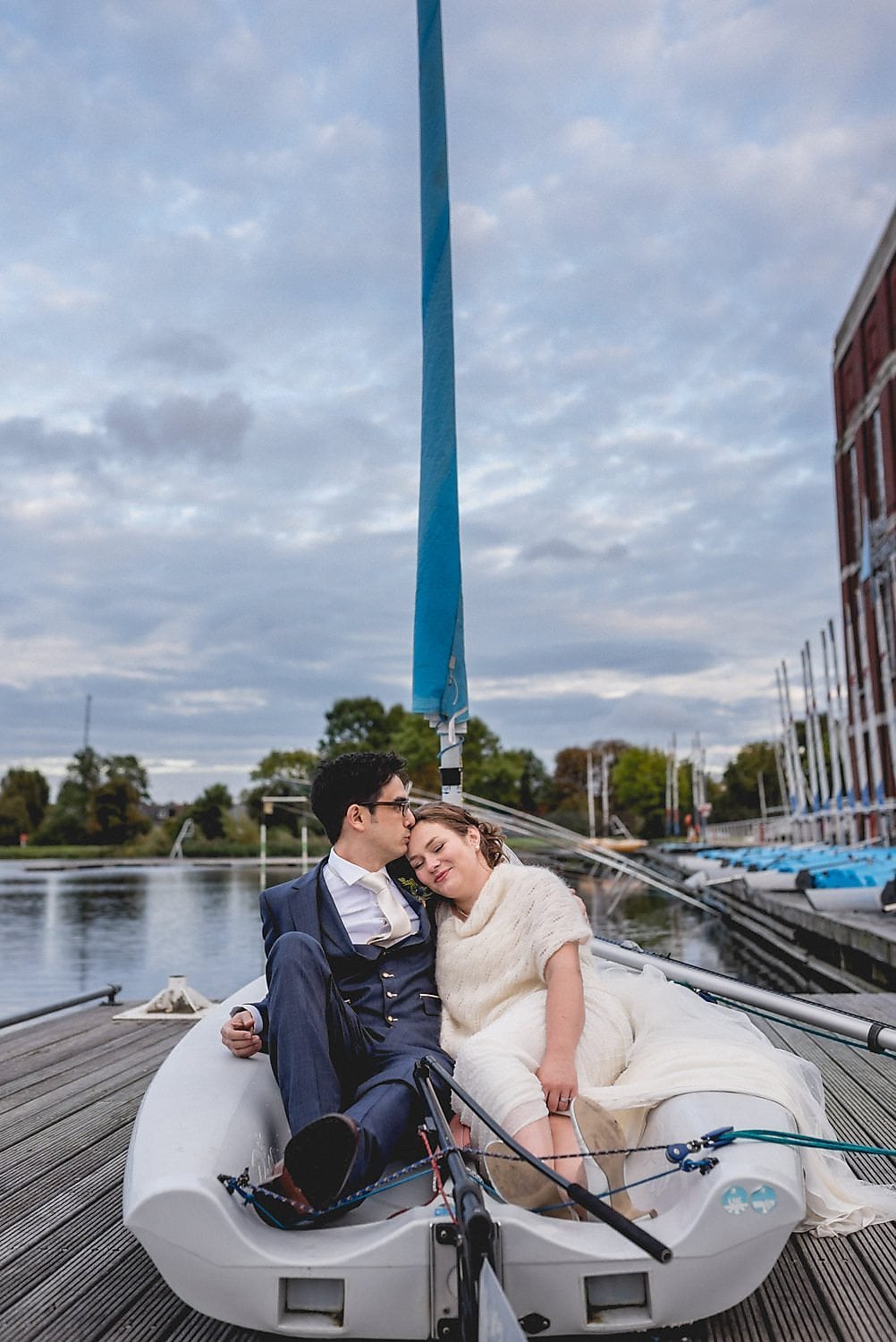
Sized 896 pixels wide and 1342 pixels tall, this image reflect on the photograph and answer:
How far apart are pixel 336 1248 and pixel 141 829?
6664 cm

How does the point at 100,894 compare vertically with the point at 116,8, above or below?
below

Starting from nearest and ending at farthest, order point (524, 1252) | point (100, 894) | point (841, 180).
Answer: point (524, 1252) < point (841, 180) < point (100, 894)

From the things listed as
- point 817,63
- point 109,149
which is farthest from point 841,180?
point 109,149

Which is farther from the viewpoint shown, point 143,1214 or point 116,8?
point 116,8

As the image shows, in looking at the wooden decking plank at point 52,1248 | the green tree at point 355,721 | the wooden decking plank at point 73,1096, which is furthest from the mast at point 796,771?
the green tree at point 355,721


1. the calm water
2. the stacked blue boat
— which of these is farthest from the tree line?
the stacked blue boat

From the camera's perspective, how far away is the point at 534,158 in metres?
8.96

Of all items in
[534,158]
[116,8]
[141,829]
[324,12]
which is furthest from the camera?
[141,829]

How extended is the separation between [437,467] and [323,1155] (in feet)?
9.49

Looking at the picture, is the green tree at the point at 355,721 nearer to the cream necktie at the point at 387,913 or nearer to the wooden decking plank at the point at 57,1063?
the wooden decking plank at the point at 57,1063

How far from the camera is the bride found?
2195 mm

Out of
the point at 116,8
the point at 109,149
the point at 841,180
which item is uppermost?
the point at 841,180

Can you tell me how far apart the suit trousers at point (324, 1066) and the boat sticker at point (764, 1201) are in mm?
785

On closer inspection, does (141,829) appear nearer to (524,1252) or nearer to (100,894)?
(100,894)
